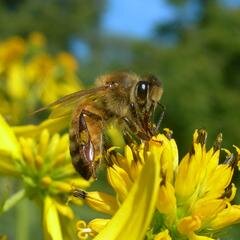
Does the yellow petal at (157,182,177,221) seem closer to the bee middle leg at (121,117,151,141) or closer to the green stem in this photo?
the bee middle leg at (121,117,151,141)

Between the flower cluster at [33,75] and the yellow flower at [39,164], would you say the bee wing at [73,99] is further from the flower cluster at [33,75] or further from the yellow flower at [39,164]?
the flower cluster at [33,75]

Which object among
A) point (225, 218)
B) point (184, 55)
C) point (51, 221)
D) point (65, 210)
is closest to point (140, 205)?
point (225, 218)

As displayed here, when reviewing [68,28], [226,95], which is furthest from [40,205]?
[68,28]

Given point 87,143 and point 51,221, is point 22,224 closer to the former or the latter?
point 51,221

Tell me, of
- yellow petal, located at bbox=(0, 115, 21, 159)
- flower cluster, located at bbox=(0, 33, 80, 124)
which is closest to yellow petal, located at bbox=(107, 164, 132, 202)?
yellow petal, located at bbox=(0, 115, 21, 159)

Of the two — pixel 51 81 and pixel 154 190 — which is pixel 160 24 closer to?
pixel 51 81

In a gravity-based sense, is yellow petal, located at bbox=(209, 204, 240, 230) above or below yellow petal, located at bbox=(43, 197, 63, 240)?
below
